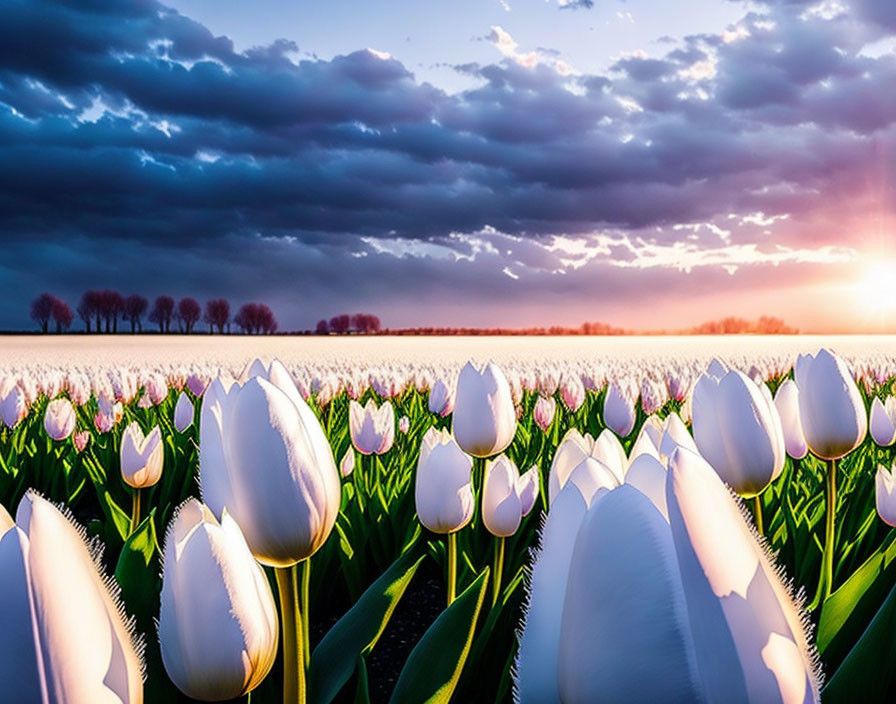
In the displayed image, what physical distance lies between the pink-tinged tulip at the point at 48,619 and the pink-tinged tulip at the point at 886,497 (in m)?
2.69

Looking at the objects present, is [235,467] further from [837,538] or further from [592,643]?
[837,538]

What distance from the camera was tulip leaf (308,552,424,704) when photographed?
5.10 ft

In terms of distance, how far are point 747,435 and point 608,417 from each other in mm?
2096

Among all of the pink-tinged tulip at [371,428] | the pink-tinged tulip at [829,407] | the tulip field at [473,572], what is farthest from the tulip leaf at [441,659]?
the pink-tinged tulip at [371,428]

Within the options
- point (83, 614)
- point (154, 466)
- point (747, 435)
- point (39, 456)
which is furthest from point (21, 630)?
point (39, 456)

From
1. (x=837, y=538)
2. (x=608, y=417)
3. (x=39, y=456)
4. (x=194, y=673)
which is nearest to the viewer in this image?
(x=194, y=673)

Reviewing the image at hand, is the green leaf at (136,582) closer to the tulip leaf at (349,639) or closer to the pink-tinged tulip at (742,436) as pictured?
the tulip leaf at (349,639)

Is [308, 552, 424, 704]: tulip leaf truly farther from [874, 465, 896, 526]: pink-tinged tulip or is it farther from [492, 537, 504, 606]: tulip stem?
[874, 465, 896, 526]: pink-tinged tulip

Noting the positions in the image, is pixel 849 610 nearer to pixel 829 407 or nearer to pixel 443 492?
pixel 829 407

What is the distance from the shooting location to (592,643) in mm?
760

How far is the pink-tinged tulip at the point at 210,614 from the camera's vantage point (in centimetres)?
98

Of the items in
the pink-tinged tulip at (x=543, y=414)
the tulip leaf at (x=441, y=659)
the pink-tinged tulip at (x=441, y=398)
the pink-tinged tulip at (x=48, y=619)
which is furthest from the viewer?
the pink-tinged tulip at (x=441, y=398)

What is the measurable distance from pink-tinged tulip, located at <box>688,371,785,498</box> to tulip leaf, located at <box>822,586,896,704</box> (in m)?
0.45

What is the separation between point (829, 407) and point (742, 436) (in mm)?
766
